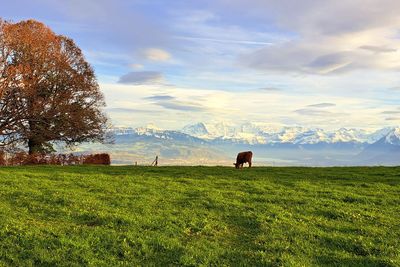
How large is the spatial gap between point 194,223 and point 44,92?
40.9 meters

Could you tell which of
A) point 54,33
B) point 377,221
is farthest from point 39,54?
point 377,221

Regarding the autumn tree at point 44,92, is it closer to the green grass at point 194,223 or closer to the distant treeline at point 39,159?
the distant treeline at point 39,159

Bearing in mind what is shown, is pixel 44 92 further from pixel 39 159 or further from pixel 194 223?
pixel 194 223

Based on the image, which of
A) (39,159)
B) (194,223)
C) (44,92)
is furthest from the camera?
(44,92)

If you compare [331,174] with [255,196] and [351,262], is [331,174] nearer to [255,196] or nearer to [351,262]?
[255,196]

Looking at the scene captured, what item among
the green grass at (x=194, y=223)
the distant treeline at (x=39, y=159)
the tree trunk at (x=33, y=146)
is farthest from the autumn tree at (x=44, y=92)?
the green grass at (x=194, y=223)

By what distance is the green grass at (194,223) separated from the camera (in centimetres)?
1381

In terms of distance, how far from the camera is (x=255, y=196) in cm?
2372

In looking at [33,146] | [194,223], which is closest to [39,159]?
[33,146]

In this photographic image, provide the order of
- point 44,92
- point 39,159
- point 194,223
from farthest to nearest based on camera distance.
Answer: point 44,92 < point 39,159 < point 194,223

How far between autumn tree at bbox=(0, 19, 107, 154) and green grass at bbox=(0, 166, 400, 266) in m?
23.8

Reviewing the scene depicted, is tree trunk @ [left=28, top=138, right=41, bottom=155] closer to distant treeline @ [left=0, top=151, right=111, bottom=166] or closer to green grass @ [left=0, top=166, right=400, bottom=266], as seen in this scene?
distant treeline @ [left=0, top=151, right=111, bottom=166]

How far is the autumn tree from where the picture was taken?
160ft

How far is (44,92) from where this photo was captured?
52.3 meters
